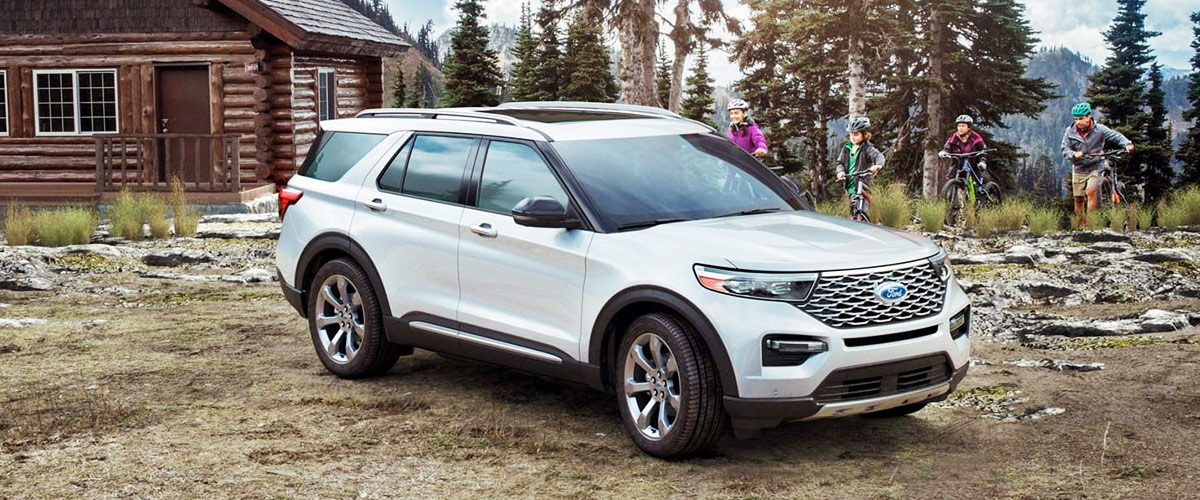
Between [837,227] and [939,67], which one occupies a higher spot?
[939,67]

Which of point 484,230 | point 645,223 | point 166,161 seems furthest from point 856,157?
point 166,161

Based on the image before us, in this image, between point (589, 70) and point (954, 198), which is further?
point (589, 70)

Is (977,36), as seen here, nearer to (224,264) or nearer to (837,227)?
(224,264)

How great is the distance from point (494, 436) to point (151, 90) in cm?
1835

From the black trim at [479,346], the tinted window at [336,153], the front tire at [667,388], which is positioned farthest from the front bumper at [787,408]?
the tinted window at [336,153]

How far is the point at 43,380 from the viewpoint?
7.80 meters

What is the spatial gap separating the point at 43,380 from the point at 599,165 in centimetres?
373

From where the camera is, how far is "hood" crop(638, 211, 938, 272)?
5.63m

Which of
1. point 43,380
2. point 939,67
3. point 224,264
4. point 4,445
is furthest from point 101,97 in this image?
→ point 939,67

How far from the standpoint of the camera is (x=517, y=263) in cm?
659

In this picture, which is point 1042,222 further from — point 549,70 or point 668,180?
point 549,70

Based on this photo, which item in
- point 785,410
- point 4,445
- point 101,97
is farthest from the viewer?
point 101,97

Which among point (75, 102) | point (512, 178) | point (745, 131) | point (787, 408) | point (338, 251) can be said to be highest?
point (75, 102)

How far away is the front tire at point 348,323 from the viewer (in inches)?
298
